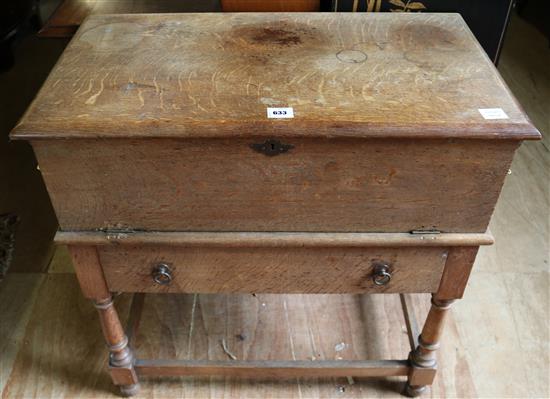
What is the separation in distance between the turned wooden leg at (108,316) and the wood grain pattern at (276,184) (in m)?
0.08

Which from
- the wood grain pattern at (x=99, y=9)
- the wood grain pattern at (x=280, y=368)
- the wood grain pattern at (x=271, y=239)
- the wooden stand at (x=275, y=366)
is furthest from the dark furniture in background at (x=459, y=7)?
the wood grain pattern at (x=280, y=368)

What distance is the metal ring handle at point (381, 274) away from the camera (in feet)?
3.53

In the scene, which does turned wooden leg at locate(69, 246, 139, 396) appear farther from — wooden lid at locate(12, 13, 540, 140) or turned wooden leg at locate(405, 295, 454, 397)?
turned wooden leg at locate(405, 295, 454, 397)

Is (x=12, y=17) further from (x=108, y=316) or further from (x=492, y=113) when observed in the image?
(x=492, y=113)

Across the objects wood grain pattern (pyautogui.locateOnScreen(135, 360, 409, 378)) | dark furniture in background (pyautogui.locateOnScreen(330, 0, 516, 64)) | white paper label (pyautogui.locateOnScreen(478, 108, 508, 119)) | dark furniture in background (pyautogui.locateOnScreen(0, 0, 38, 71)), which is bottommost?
wood grain pattern (pyautogui.locateOnScreen(135, 360, 409, 378))

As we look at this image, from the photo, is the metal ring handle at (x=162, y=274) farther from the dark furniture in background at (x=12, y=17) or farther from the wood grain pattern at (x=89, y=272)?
the dark furniture in background at (x=12, y=17)

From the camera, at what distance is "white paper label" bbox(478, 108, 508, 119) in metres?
0.91

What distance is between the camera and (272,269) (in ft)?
3.60

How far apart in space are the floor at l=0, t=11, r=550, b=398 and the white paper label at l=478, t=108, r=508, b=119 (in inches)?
29.2

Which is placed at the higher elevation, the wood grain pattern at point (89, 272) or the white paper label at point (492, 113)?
the white paper label at point (492, 113)

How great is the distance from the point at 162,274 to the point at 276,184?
298 millimetres

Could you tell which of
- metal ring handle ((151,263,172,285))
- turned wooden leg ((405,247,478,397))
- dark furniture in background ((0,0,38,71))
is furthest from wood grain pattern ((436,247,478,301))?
dark furniture in background ((0,0,38,71))

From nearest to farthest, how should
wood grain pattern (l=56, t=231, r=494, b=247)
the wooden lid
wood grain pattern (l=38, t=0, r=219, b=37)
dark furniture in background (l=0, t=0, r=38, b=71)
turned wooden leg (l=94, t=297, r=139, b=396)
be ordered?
the wooden lid
wood grain pattern (l=56, t=231, r=494, b=247)
turned wooden leg (l=94, t=297, r=139, b=396)
wood grain pattern (l=38, t=0, r=219, b=37)
dark furniture in background (l=0, t=0, r=38, b=71)

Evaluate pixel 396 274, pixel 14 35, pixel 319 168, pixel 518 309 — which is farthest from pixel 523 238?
pixel 14 35
